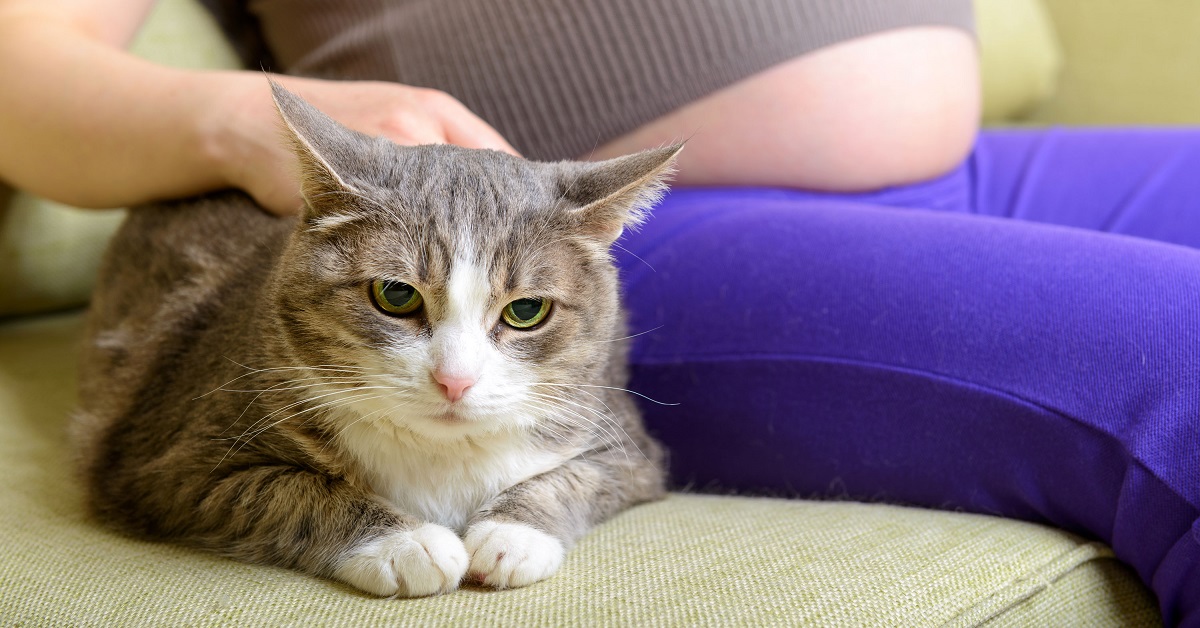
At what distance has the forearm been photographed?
52.2 inches

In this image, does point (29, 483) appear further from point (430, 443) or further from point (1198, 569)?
point (1198, 569)

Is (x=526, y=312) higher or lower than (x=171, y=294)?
higher

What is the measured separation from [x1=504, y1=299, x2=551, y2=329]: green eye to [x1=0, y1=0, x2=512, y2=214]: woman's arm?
1.13 feet

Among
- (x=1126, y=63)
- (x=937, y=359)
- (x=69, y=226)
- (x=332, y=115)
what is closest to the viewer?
(x=937, y=359)

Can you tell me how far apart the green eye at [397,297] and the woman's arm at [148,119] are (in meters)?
0.33

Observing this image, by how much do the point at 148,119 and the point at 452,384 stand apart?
72 centimetres

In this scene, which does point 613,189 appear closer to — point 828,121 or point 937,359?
point 937,359

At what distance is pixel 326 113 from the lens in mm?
1282

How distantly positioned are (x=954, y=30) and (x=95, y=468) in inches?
62.6

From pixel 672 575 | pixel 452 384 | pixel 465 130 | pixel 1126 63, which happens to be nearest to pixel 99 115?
pixel 465 130

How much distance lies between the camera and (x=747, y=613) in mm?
876

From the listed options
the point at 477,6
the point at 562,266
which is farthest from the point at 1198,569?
the point at 477,6

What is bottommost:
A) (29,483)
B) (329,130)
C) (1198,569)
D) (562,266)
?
(29,483)

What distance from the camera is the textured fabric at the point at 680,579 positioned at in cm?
88
